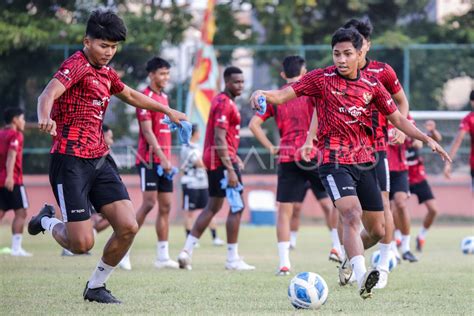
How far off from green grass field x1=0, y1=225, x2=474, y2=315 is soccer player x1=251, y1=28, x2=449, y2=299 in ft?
2.99

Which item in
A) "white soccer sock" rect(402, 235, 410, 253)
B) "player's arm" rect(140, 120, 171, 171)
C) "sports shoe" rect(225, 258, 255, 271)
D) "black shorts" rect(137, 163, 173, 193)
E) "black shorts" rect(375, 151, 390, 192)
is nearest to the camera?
"black shorts" rect(375, 151, 390, 192)

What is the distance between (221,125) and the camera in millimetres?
11344

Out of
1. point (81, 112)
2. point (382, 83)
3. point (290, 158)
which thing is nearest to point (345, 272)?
point (382, 83)

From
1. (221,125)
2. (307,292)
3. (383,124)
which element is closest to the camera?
(307,292)

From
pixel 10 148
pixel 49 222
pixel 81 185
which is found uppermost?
pixel 81 185

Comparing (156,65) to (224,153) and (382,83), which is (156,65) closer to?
(224,153)

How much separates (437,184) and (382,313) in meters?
15.7

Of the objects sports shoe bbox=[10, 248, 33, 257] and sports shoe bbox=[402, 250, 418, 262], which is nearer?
sports shoe bbox=[402, 250, 418, 262]

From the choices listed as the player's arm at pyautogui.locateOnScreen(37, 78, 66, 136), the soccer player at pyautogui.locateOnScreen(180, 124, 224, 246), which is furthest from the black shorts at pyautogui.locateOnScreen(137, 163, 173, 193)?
the soccer player at pyautogui.locateOnScreen(180, 124, 224, 246)

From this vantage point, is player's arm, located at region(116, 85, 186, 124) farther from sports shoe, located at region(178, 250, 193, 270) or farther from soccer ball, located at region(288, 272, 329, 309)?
sports shoe, located at region(178, 250, 193, 270)

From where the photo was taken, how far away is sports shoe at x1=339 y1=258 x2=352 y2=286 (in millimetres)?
8953

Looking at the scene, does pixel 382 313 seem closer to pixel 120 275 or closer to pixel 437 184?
pixel 120 275

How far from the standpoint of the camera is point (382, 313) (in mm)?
7211

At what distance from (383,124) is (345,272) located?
1717 mm
